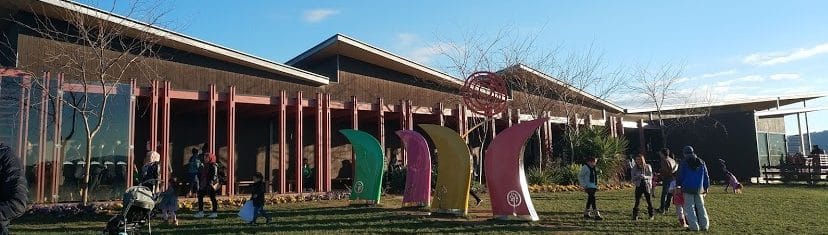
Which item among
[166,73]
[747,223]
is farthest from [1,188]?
[166,73]

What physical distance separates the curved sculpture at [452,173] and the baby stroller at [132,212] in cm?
536

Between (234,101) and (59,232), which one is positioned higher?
(234,101)

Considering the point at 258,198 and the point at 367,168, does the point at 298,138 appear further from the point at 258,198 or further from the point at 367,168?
the point at 258,198

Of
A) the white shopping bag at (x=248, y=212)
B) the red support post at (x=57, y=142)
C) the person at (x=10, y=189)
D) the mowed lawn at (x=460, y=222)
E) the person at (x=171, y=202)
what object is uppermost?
the red support post at (x=57, y=142)

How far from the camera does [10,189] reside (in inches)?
147

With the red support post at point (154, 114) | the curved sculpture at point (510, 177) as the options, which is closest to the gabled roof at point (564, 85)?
the curved sculpture at point (510, 177)

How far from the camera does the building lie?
1259 cm

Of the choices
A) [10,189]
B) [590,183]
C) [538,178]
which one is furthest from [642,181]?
[10,189]

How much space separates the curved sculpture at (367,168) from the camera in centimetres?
1322

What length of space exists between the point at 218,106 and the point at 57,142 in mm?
4397

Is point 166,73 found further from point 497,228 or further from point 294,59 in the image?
point 497,228

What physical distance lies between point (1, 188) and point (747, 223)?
11091mm

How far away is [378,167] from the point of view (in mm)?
13273

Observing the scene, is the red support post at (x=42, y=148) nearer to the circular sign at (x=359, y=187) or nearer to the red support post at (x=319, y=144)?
the circular sign at (x=359, y=187)
